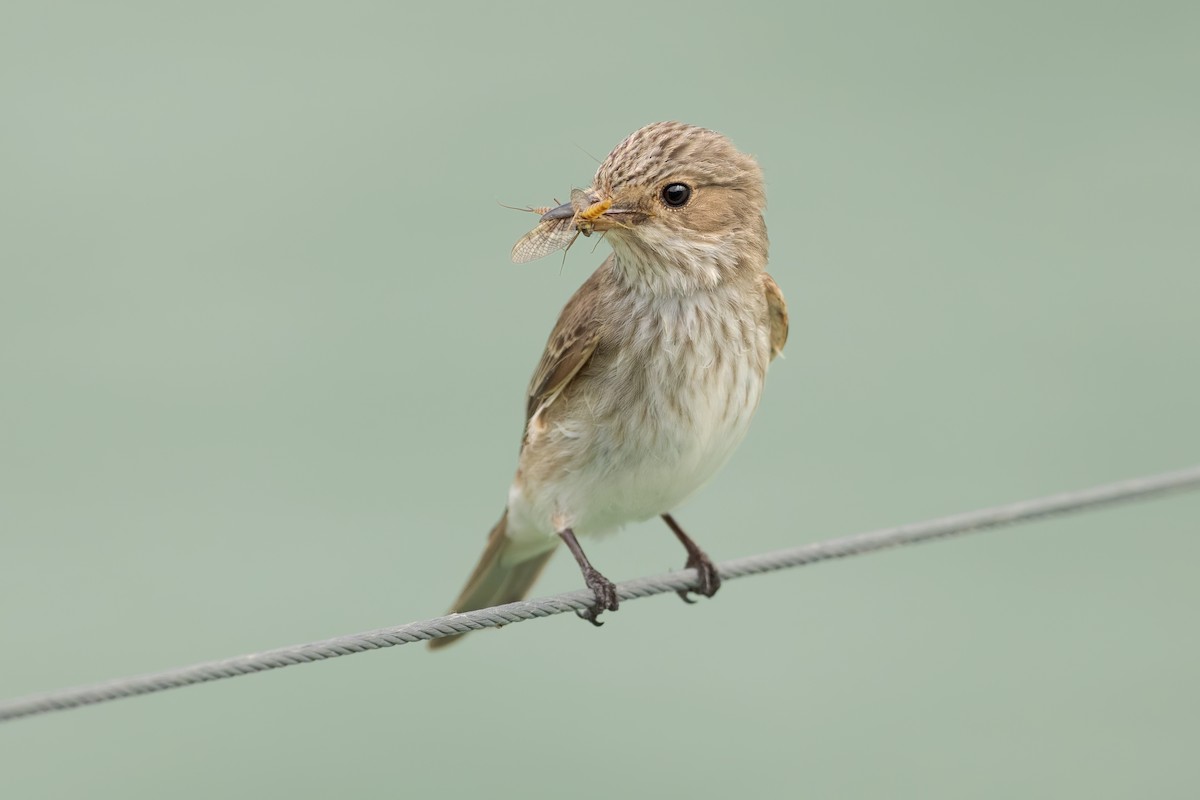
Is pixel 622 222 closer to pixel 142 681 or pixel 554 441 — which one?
pixel 554 441

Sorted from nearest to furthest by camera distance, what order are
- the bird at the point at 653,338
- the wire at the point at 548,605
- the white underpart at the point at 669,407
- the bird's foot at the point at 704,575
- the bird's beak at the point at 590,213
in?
the wire at the point at 548,605, the bird's beak at the point at 590,213, the bird at the point at 653,338, the white underpart at the point at 669,407, the bird's foot at the point at 704,575

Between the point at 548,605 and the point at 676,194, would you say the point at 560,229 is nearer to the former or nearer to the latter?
the point at 676,194

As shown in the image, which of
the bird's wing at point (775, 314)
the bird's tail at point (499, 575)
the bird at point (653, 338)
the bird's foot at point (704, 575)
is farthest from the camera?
the bird's tail at point (499, 575)

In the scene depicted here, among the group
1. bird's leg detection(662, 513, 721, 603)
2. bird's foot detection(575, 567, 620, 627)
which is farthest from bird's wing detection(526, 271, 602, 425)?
bird's leg detection(662, 513, 721, 603)

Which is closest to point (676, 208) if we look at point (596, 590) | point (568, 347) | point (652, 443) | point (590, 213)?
point (590, 213)

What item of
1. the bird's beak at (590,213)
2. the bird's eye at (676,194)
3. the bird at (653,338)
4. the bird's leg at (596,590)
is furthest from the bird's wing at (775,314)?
the bird's leg at (596,590)

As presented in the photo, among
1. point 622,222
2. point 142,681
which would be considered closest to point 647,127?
point 622,222

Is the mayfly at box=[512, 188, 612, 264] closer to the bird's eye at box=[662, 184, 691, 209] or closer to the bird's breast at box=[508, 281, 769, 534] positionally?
the bird's eye at box=[662, 184, 691, 209]

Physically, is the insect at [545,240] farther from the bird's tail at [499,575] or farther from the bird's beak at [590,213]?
the bird's tail at [499,575]

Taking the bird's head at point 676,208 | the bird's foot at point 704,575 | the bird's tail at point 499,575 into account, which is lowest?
the bird's foot at point 704,575
